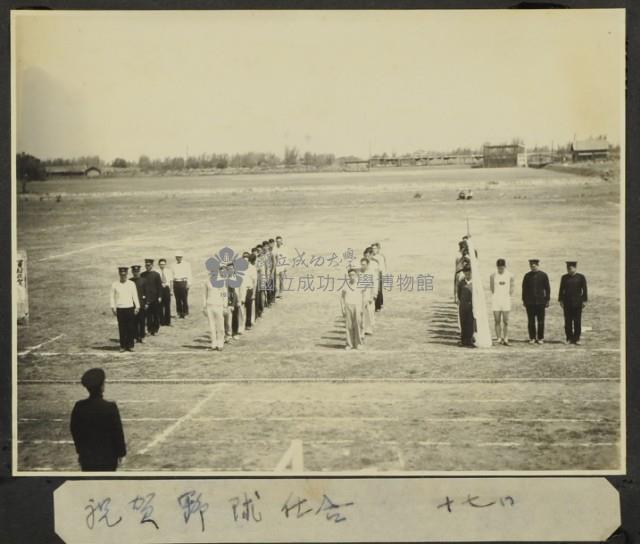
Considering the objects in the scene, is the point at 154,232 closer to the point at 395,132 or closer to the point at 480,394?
the point at 395,132

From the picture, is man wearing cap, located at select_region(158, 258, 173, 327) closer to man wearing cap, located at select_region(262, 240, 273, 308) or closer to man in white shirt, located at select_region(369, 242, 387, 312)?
man wearing cap, located at select_region(262, 240, 273, 308)

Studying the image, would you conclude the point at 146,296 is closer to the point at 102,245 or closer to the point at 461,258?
the point at 102,245

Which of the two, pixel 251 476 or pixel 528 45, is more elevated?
pixel 528 45

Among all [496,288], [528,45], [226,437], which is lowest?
[226,437]

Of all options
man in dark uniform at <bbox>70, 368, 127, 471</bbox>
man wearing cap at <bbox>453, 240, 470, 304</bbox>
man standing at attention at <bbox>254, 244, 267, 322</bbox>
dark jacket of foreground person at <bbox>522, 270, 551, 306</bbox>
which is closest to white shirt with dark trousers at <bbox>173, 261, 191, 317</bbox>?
man standing at attention at <bbox>254, 244, 267, 322</bbox>

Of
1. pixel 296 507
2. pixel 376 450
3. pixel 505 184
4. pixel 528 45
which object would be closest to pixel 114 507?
pixel 296 507

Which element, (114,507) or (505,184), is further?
(505,184)

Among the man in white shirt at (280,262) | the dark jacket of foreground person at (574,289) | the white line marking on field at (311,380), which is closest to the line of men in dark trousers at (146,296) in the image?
the white line marking on field at (311,380)
